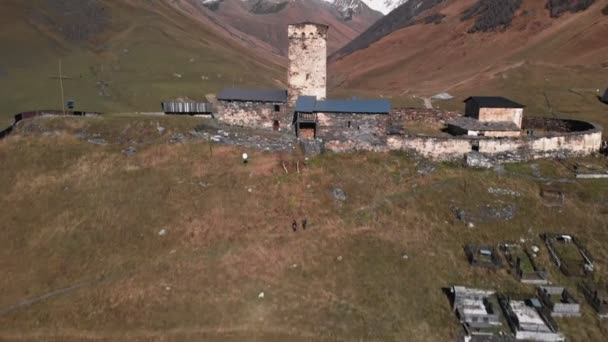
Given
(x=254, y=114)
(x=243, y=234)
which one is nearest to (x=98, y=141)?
(x=254, y=114)

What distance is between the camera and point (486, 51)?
12644 cm

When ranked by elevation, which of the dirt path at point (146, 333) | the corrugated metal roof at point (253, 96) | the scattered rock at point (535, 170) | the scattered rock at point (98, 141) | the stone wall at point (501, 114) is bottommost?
the dirt path at point (146, 333)

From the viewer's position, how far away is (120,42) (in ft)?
335

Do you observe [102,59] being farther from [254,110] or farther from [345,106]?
[345,106]

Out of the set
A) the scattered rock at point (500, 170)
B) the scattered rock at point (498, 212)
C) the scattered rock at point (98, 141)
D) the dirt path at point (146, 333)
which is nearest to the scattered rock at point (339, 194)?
the scattered rock at point (498, 212)

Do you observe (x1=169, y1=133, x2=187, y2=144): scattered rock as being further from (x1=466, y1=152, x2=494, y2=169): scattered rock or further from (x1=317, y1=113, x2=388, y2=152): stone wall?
(x1=466, y1=152, x2=494, y2=169): scattered rock

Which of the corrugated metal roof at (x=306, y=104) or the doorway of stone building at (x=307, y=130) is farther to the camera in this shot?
the doorway of stone building at (x=307, y=130)

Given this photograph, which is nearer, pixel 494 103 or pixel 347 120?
pixel 347 120

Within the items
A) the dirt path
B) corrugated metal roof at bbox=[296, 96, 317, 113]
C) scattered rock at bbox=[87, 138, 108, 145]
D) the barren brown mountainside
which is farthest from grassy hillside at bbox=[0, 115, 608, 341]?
the barren brown mountainside

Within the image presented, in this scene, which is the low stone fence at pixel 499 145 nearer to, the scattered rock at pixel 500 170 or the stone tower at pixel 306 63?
the scattered rock at pixel 500 170

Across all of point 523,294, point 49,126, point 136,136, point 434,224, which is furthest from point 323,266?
point 49,126

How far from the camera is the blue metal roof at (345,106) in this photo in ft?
130

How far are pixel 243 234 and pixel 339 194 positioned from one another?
318 inches

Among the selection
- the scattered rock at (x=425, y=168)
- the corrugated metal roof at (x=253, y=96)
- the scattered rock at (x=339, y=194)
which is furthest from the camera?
the corrugated metal roof at (x=253, y=96)
